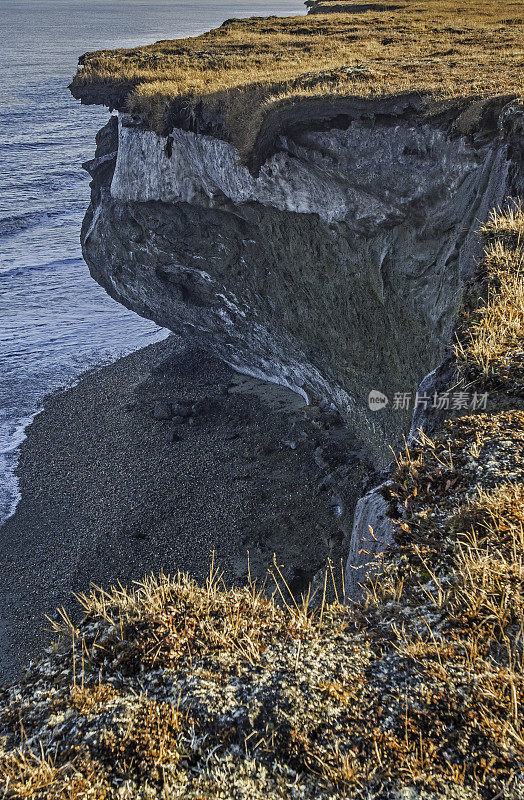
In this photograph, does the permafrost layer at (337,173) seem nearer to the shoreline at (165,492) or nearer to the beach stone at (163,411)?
the shoreline at (165,492)

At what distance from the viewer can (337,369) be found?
20.2 metres

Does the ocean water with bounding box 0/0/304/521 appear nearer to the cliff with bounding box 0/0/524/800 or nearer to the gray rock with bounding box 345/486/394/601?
the cliff with bounding box 0/0/524/800

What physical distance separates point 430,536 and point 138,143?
855 inches

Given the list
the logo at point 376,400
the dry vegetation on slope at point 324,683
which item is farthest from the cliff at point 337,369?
the logo at point 376,400

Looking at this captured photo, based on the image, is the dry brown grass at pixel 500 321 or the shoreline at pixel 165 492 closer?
the dry brown grass at pixel 500 321

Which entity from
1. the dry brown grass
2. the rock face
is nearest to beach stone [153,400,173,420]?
the rock face

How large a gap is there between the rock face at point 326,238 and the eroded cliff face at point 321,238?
0.05m

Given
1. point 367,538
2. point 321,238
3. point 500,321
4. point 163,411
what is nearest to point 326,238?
point 321,238

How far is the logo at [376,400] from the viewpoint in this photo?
58.9 ft

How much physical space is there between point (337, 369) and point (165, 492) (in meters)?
7.67

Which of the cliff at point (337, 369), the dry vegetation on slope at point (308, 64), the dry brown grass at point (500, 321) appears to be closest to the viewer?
the cliff at point (337, 369)

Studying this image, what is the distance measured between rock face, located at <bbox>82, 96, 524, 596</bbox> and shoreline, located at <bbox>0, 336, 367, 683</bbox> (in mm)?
1430

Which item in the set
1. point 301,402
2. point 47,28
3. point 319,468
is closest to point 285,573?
point 319,468

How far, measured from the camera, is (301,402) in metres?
24.8
